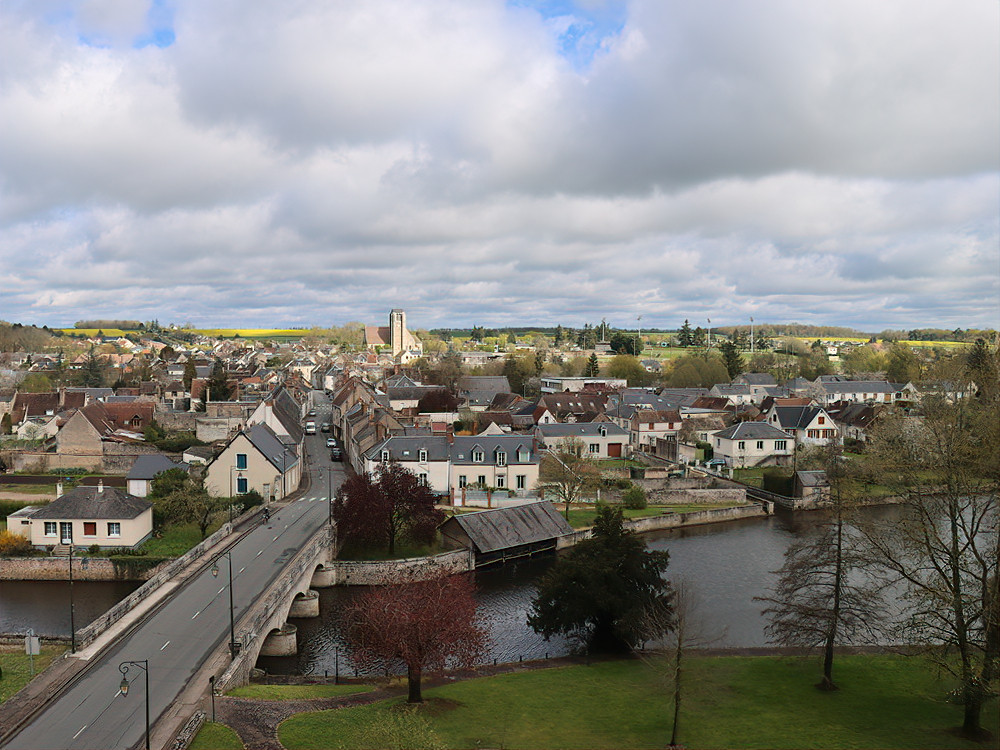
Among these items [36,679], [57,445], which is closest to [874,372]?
[57,445]

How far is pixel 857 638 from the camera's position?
31.2 meters

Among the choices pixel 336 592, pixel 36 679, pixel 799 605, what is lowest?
pixel 336 592

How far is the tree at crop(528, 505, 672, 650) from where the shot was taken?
29.6 metres

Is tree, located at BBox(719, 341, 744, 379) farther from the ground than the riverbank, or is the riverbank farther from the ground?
tree, located at BBox(719, 341, 744, 379)

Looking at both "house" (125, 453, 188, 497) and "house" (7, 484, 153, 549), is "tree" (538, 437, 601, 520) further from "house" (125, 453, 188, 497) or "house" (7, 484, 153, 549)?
A: "house" (7, 484, 153, 549)

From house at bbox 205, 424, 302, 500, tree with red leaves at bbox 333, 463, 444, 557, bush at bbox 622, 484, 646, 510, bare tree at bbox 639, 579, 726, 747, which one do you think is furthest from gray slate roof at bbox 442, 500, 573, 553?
house at bbox 205, 424, 302, 500

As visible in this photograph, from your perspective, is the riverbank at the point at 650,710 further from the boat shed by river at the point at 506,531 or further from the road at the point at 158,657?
the boat shed by river at the point at 506,531

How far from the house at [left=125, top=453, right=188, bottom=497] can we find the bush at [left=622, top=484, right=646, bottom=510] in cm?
3446

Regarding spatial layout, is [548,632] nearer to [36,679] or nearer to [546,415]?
[36,679]

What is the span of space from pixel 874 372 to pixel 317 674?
462 ft

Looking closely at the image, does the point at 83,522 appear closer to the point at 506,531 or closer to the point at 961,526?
the point at 506,531

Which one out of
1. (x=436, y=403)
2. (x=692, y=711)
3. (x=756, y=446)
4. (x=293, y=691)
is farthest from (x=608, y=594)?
(x=436, y=403)

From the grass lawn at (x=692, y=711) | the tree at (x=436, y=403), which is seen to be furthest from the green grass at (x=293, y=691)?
the tree at (x=436, y=403)

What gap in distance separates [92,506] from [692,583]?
117 feet
